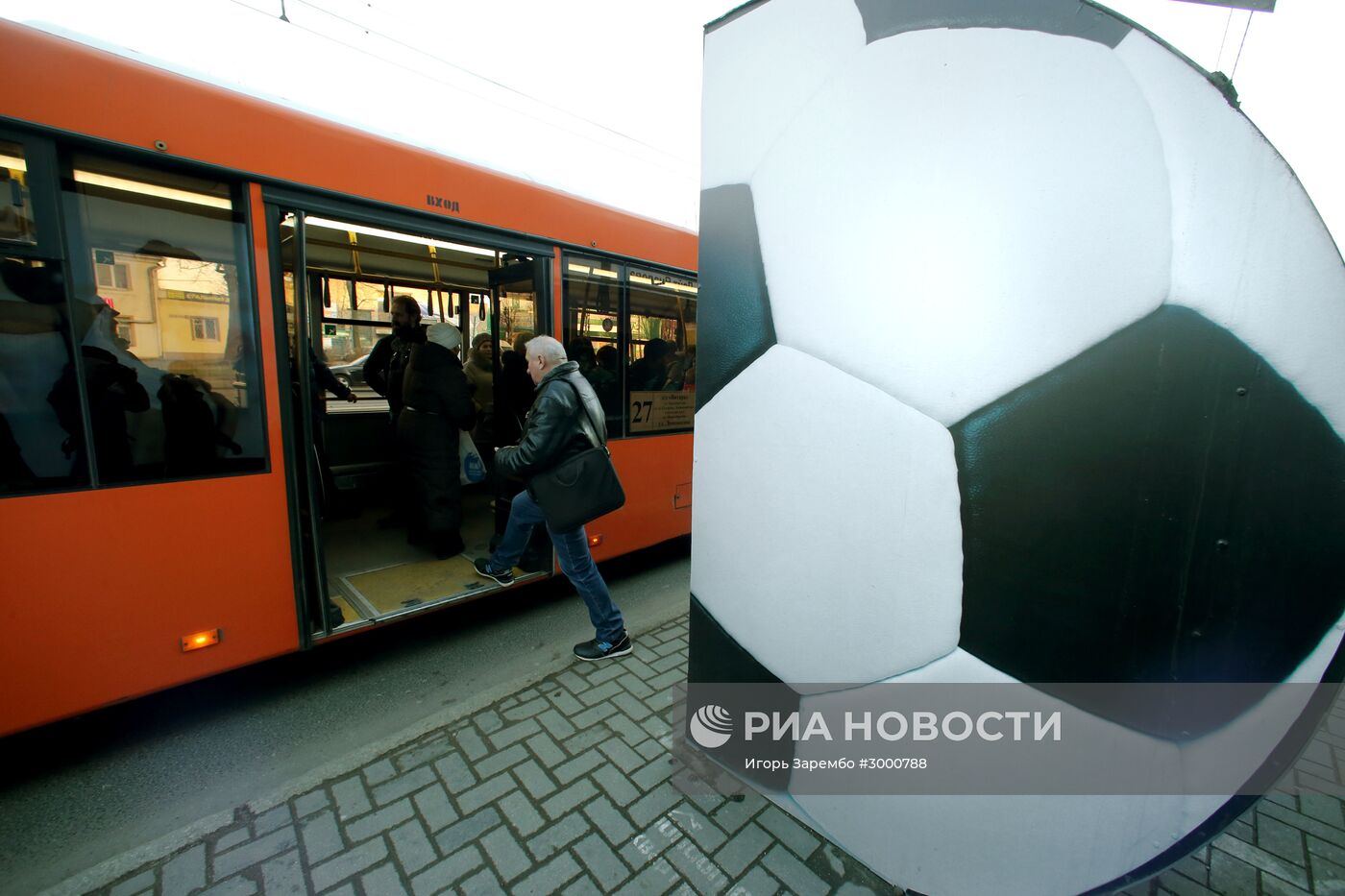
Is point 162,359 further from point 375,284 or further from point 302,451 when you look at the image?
point 375,284

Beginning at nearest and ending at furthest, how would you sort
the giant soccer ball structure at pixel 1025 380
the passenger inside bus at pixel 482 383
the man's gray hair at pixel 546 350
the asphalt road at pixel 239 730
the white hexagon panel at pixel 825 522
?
the giant soccer ball structure at pixel 1025 380, the white hexagon panel at pixel 825 522, the asphalt road at pixel 239 730, the man's gray hair at pixel 546 350, the passenger inside bus at pixel 482 383

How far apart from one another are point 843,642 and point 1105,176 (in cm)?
146

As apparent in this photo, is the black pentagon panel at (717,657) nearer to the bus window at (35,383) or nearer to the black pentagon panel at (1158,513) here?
the black pentagon panel at (1158,513)

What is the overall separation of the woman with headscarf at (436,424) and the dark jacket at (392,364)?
0.31 meters

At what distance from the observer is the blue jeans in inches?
127

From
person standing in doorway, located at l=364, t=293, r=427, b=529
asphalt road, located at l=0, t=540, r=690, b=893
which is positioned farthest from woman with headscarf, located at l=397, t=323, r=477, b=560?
asphalt road, located at l=0, t=540, r=690, b=893

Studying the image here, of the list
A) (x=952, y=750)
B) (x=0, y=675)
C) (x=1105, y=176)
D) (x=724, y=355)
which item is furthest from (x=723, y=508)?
(x=0, y=675)

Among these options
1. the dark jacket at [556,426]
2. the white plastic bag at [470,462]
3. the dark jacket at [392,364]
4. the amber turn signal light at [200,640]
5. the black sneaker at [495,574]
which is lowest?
the black sneaker at [495,574]

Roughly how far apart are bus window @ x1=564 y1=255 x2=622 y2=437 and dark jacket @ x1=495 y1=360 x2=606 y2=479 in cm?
88

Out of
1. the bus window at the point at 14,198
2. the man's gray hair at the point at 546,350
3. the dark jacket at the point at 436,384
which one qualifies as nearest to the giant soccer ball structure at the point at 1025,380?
the man's gray hair at the point at 546,350

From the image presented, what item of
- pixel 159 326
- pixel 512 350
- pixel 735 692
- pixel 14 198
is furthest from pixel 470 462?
pixel 735 692

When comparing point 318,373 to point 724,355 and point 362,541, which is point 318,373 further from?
point 724,355

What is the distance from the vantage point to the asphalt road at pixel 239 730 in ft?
6.90

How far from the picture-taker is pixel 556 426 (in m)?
3.00
